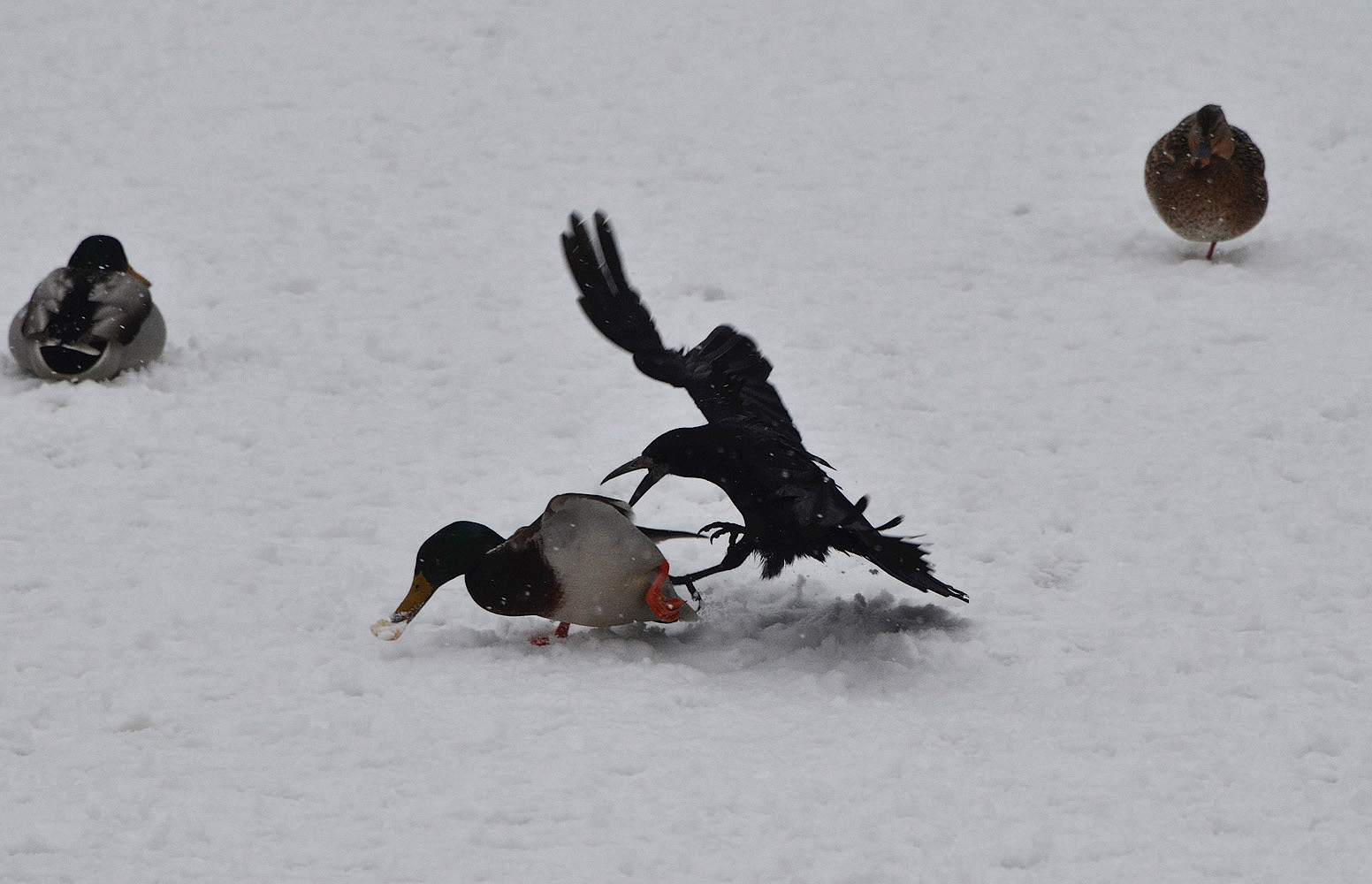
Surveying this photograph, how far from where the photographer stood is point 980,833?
128 inches

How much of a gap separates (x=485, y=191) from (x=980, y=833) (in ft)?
20.3

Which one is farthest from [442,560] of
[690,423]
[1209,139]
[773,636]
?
[1209,139]

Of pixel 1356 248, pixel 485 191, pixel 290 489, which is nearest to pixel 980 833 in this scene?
pixel 290 489

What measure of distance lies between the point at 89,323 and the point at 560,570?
3059mm

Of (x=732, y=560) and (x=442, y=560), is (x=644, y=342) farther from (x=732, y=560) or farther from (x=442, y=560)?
(x=442, y=560)

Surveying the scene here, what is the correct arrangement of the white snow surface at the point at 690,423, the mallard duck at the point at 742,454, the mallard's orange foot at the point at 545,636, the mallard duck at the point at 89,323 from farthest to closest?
1. the mallard duck at the point at 89,323
2. the mallard's orange foot at the point at 545,636
3. the mallard duck at the point at 742,454
4. the white snow surface at the point at 690,423

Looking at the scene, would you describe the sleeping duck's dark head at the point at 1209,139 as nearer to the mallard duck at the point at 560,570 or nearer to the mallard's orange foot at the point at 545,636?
the mallard duck at the point at 560,570

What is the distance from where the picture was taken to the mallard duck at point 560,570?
13.4 feet

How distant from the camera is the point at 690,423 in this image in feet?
19.6

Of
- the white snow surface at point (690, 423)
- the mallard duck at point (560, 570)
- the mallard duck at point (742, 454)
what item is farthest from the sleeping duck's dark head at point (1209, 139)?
the mallard duck at point (560, 570)

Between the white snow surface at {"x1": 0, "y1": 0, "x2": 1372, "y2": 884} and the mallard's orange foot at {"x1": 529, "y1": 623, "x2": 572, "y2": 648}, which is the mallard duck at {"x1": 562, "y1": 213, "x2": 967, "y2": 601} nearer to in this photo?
the white snow surface at {"x1": 0, "y1": 0, "x2": 1372, "y2": 884}

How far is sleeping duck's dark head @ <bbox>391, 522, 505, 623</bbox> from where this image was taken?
13.7 feet

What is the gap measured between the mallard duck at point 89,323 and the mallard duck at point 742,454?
7.98 feet

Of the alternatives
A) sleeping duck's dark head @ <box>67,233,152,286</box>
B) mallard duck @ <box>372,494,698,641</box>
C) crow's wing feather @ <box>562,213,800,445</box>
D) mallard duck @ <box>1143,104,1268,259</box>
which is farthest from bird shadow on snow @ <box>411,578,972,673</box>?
mallard duck @ <box>1143,104,1268,259</box>
